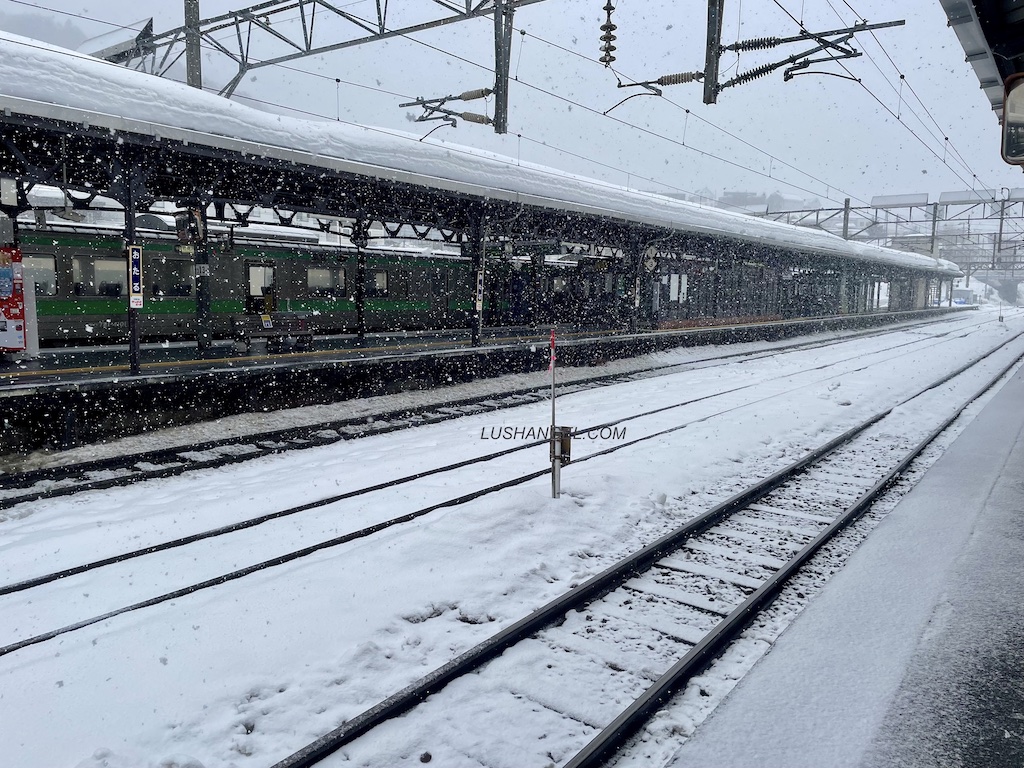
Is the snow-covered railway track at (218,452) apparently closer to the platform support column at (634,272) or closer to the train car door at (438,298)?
the platform support column at (634,272)

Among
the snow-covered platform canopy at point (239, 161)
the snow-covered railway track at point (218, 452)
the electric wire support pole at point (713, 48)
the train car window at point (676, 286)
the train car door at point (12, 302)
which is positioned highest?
the electric wire support pole at point (713, 48)

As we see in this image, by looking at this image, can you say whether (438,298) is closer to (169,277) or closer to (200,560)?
(169,277)

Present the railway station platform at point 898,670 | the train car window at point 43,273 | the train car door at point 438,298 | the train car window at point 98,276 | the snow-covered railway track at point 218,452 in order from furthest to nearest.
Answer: the train car door at point 438,298, the train car window at point 98,276, the train car window at point 43,273, the snow-covered railway track at point 218,452, the railway station platform at point 898,670

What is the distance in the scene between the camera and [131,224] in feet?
32.8

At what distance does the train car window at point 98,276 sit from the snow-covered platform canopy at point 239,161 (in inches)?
80.1

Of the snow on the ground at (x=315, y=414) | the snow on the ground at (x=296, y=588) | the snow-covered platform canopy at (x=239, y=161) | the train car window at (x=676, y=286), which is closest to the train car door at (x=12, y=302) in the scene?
the snow-covered platform canopy at (x=239, y=161)

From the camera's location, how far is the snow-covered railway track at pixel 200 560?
4508 mm

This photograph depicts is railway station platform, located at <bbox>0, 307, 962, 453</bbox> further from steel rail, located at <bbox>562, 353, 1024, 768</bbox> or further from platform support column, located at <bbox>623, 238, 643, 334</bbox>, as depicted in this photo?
steel rail, located at <bbox>562, 353, 1024, 768</bbox>

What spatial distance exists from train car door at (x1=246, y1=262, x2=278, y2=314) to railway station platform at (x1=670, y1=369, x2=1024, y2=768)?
52.4 feet

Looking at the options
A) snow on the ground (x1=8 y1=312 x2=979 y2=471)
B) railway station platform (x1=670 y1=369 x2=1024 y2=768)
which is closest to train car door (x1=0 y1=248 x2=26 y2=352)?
snow on the ground (x1=8 y1=312 x2=979 y2=471)

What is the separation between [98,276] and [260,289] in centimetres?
407

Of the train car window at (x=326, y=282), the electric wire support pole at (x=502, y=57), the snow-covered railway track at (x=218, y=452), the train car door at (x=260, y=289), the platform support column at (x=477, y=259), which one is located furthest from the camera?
the train car window at (x=326, y=282)

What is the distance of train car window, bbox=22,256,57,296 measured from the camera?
13.9 metres

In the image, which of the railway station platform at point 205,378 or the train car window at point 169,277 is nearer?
the railway station platform at point 205,378
